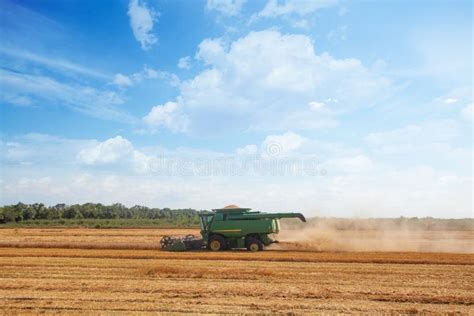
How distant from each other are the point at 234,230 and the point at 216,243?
1.44 meters

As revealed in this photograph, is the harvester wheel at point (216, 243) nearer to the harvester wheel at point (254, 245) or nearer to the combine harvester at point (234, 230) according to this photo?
the combine harvester at point (234, 230)

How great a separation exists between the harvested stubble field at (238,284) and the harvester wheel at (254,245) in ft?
11.2

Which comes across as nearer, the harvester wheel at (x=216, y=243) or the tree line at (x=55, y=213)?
the harvester wheel at (x=216, y=243)

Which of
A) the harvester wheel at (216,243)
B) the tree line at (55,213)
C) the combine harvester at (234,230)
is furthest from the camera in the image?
the tree line at (55,213)

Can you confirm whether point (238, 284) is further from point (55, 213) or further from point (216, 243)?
point (55, 213)

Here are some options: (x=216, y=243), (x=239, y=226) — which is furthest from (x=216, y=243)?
(x=239, y=226)

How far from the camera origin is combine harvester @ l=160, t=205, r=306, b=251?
25547 millimetres

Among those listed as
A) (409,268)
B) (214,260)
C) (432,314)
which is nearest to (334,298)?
(432,314)

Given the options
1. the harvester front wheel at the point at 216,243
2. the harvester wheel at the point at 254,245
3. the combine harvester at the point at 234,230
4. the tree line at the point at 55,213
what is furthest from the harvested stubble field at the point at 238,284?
the tree line at the point at 55,213

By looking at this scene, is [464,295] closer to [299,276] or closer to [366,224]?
[299,276]

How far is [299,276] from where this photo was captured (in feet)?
51.8

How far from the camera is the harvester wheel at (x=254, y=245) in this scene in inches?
1001

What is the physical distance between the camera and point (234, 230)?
2580cm

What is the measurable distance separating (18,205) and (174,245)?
87.7 m
